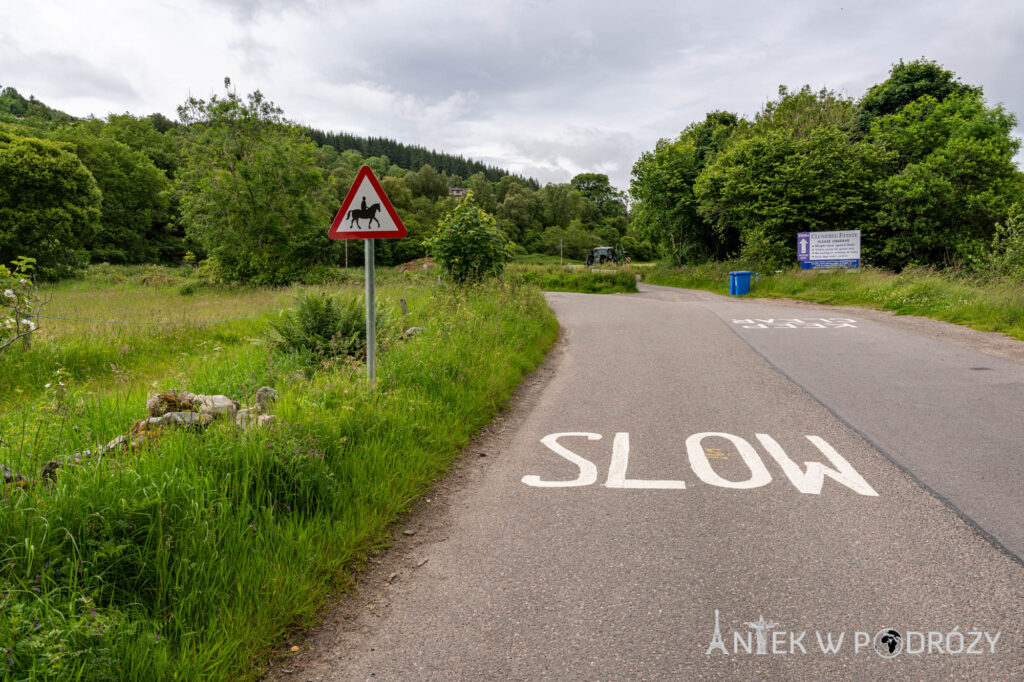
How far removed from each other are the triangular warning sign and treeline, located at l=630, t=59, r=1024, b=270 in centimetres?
3073

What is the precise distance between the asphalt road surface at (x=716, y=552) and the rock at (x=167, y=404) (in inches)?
95.2

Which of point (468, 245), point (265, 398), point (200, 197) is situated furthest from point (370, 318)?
point (200, 197)

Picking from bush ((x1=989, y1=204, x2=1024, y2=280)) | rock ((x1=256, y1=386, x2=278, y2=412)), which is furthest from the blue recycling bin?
rock ((x1=256, y1=386, x2=278, y2=412))

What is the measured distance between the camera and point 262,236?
101 feet

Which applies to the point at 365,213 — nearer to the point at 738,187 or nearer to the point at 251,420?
the point at 251,420

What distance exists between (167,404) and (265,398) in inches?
30.9

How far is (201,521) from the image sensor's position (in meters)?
3.15

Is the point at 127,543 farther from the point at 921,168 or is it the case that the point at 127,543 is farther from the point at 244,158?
the point at 921,168

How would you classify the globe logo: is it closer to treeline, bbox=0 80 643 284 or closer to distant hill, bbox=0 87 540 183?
treeline, bbox=0 80 643 284

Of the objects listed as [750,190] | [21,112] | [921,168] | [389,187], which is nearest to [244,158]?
[750,190]

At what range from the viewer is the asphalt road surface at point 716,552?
2602mm

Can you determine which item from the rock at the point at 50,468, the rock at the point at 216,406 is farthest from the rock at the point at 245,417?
the rock at the point at 50,468

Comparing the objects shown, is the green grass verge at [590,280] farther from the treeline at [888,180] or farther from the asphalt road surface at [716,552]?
the asphalt road surface at [716,552]

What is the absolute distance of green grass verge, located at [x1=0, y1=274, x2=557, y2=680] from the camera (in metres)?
2.37
